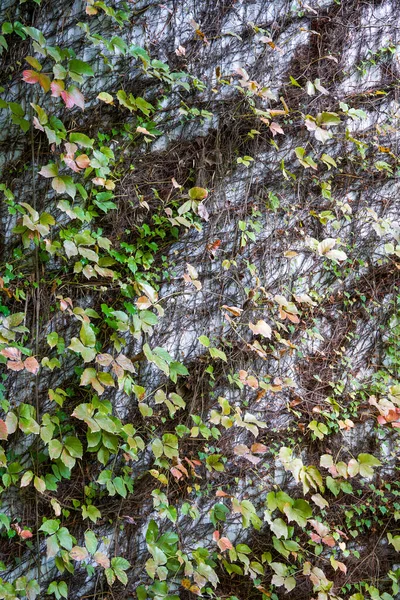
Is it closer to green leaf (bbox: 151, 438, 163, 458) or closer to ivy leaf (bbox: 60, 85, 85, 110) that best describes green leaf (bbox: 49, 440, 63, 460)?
green leaf (bbox: 151, 438, 163, 458)

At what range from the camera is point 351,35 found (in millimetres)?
2139

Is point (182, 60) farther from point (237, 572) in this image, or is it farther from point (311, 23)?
point (237, 572)

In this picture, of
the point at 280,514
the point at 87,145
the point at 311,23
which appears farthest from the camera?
the point at 311,23

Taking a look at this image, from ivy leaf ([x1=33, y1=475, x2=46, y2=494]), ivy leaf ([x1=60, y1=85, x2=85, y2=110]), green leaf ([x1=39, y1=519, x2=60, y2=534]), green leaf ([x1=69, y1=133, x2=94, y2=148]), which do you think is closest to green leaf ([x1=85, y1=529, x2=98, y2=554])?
green leaf ([x1=39, y1=519, x2=60, y2=534])

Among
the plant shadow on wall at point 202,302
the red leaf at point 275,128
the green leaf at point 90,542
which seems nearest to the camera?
the green leaf at point 90,542

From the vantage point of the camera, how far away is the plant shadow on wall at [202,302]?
178 cm

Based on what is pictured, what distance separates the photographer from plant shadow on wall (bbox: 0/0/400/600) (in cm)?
178

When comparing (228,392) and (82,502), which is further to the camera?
(228,392)

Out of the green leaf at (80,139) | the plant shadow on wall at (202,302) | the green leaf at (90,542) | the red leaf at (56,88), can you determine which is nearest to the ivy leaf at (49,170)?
the plant shadow on wall at (202,302)

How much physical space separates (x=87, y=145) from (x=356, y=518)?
1.80m

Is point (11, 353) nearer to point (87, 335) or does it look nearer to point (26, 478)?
point (87, 335)

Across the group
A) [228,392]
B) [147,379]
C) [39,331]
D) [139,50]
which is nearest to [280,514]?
[228,392]

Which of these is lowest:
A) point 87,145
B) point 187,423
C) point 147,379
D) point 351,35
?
point 187,423

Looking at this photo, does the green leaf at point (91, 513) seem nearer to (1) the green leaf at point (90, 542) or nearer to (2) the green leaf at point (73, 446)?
(1) the green leaf at point (90, 542)
